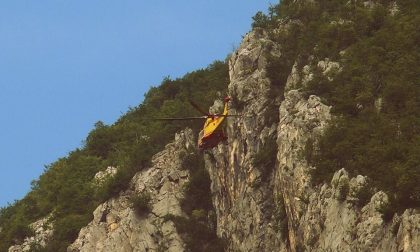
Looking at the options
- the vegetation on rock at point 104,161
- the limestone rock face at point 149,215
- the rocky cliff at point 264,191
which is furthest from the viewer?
the vegetation on rock at point 104,161

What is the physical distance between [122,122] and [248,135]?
3160cm

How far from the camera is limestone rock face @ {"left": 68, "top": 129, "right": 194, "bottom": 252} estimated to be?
61250 mm

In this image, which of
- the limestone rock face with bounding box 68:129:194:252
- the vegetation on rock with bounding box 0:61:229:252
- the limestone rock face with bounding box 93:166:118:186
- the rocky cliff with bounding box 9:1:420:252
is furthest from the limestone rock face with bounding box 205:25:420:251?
the limestone rock face with bounding box 93:166:118:186

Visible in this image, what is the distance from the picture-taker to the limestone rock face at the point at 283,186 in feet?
146

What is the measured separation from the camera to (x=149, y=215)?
6312 centimetres

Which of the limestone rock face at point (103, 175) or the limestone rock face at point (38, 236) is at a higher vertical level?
the limestone rock face at point (103, 175)

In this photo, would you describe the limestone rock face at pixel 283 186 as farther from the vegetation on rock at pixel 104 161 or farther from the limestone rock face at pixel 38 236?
the limestone rock face at pixel 38 236

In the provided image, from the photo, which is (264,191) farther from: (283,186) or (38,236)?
(38,236)

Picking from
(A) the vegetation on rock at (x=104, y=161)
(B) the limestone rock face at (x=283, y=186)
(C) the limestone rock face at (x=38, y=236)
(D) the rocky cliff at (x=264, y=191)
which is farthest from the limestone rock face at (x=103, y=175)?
(B) the limestone rock face at (x=283, y=186)

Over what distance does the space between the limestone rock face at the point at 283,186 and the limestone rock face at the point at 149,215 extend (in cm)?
316

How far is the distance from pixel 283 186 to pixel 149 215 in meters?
13.7

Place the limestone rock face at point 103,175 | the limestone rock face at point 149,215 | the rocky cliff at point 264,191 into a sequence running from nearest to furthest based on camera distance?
the rocky cliff at point 264,191, the limestone rock face at point 149,215, the limestone rock face at point 103,175

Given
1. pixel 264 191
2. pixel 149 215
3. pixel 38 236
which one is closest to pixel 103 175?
pixel 38 236

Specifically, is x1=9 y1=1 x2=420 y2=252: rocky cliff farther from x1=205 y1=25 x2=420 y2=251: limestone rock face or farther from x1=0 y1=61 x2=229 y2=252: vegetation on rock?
x1=0 y1=61 x2=229 y2=252: vegetation on rock
